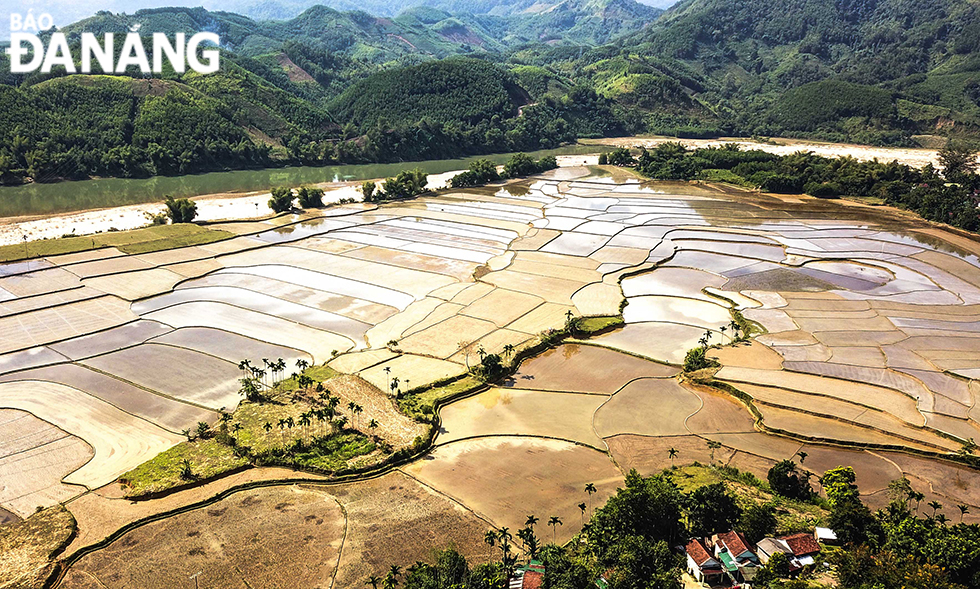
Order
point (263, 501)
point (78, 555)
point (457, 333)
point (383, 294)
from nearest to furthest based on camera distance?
1. point (78, 555)
2. point (263, 501)
3. point (457, 333)
4. point (383, 294)

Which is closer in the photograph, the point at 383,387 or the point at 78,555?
the point at 78,555

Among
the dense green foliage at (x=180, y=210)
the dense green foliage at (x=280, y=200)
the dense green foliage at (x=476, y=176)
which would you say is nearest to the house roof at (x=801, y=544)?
the dense green foliage at (x=180, y=210)

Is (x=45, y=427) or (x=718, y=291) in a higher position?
(x=718, y=291)

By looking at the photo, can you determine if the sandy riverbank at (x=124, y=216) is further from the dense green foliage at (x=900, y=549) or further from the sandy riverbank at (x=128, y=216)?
the dense green foliage at (x=900, y=549)

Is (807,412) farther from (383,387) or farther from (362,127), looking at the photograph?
(362,127)

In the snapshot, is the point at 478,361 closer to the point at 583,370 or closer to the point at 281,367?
the point at 583,370

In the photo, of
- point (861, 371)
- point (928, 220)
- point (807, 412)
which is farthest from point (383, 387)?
point (928, 220)

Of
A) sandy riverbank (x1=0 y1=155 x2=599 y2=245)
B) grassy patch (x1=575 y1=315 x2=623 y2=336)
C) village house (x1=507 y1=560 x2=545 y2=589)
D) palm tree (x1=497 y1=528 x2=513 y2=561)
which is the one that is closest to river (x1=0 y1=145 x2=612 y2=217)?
sandy riverbank (x1=0 y1=155 x2=599 y2=245)
